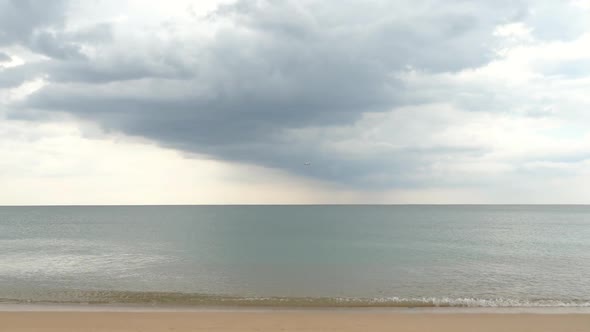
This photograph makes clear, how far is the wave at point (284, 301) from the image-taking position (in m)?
22.5

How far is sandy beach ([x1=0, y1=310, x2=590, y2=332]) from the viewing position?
53.8 feet

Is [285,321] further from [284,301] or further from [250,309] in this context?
[284,301]

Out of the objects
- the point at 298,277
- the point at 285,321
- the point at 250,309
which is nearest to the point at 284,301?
the point at 250,309

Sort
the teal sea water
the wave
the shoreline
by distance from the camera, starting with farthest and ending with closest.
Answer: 1. the teal sea water
2. the wave
3. the shoreline

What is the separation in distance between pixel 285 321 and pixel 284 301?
5.92 metres

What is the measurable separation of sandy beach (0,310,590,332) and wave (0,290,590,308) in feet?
9.34

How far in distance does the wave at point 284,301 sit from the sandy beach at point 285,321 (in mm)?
2847

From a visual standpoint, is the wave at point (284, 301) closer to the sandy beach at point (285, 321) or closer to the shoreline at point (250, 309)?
the shoreline at point (250, 309)

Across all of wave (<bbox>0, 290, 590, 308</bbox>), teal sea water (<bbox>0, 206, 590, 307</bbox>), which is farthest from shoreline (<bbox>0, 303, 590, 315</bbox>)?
teal sea water (<bbox>0, 206, 590, 307</bbox>)

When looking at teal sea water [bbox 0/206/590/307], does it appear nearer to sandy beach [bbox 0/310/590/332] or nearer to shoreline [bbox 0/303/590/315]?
shoreline [bbox 0/303/590/315]

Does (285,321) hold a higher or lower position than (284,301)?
higher

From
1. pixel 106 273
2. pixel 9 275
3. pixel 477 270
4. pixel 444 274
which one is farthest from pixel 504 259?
pixel 9 275

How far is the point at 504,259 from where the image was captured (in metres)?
43.0

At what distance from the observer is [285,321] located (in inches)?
684
